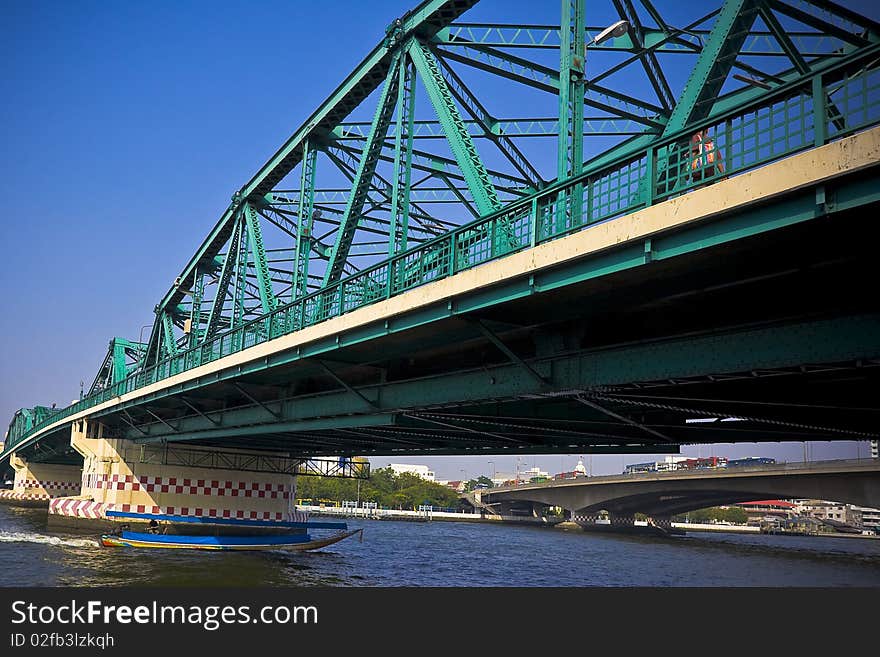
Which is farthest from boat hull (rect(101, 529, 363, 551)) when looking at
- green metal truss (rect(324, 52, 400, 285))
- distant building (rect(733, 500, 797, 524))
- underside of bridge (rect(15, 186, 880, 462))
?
distant building (rect(733, 500, 797, 524))

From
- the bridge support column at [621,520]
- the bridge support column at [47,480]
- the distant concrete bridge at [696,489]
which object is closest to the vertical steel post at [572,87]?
the distant concrete bridge at [696,489]

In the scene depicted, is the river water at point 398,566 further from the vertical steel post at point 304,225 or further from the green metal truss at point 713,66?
the green metal truss at point 713,66

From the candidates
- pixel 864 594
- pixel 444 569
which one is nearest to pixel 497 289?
pixel 864 594

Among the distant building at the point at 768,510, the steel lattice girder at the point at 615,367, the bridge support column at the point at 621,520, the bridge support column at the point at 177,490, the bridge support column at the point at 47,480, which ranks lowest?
the distant building at the point at 768,510

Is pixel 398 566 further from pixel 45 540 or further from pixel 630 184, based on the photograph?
pixel 630 184

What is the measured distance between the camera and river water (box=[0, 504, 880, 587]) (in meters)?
29.5

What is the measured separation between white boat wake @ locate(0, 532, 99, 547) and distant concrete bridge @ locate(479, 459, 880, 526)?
56.4 m

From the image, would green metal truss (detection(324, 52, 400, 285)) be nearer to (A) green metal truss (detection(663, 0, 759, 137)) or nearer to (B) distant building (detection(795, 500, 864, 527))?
(A) green metal truss (detection(663, 0, 759, 137))

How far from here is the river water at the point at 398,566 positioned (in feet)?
96.9

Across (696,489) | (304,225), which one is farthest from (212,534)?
(696,489)

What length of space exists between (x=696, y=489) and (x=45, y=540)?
197ft

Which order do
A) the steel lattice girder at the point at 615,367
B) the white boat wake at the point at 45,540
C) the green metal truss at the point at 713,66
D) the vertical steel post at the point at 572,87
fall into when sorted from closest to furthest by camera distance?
the steel lattice girder at the point at 615,367
the green metal truss at the point at 713,66
the vertical steel post at the point at 572,87
the white boat wake at the point at 45,540

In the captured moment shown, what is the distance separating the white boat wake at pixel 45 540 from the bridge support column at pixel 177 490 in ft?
6.82

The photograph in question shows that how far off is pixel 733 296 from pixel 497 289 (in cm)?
403
